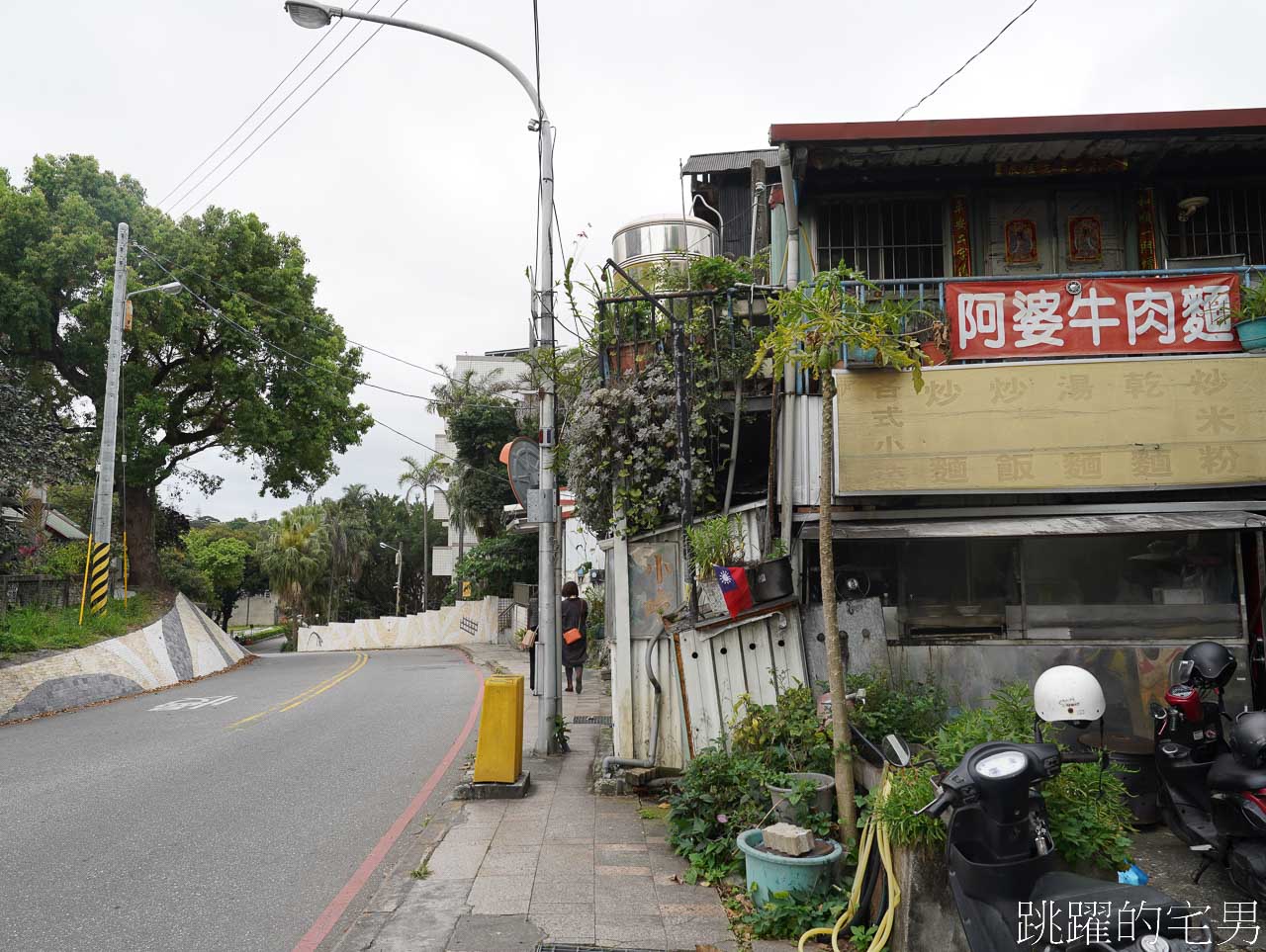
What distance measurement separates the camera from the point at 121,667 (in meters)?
19.0

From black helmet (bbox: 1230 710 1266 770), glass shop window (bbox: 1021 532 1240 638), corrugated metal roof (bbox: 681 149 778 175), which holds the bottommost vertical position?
black helmet (bbox: 1230 710 1266 770)

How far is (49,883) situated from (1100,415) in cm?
862

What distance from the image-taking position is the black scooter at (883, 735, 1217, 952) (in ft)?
11.8

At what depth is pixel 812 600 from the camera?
7914 millimetres

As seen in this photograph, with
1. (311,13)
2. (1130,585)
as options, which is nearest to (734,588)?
(1130,585)

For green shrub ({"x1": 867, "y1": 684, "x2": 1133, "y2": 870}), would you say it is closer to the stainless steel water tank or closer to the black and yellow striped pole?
the stainless steel water tank

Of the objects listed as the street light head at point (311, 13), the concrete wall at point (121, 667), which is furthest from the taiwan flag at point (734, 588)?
the concrete wall at point (121, 667)

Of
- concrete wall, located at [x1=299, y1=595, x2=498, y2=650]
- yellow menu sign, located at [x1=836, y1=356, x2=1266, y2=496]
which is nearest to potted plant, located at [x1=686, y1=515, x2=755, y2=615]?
yellow menu sign, located at [x1=836, y1=356, x2=1266, y2=496]

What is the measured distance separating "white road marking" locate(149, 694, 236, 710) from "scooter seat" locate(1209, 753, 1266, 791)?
48.9ft

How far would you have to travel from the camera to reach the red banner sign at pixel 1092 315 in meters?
8.03

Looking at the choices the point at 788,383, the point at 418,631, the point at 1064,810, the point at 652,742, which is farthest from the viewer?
the point at 418,631

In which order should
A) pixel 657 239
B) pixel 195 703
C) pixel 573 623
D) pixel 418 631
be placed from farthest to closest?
pixel 418 631
pixel 195 703
pixel 573 623
pixel 657 239

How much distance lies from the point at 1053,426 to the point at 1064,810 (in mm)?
4075

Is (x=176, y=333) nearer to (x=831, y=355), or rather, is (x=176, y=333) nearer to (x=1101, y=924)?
(x=831, y=355)
